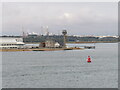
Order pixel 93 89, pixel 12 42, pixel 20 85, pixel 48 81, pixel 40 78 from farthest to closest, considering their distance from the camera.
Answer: pixel 12 42, pixel 40 78, pixel 48 81, pixel 20 85, pixel 93 89

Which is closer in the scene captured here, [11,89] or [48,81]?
[11,89]

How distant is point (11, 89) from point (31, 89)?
1525 mm

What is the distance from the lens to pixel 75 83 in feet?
93.2

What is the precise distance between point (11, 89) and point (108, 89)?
733cm

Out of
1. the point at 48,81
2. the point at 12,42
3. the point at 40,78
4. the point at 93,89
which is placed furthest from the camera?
the point at 12,42

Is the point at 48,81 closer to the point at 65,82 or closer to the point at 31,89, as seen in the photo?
the point at 65,82

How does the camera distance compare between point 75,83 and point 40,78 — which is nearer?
point 75,83

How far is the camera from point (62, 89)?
24.4 meters

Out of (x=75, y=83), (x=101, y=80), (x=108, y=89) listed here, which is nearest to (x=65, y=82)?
(x=75, y=83)

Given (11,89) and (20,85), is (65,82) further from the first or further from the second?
(11,89)

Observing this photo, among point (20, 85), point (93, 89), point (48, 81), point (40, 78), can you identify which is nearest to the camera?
point (93, 89)

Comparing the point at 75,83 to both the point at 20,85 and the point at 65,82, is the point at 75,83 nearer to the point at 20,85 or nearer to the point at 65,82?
the point at 65,82

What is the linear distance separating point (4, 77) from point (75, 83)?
810cm

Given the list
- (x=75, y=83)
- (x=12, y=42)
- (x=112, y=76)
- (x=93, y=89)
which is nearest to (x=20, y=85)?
(x=75, y=83)
